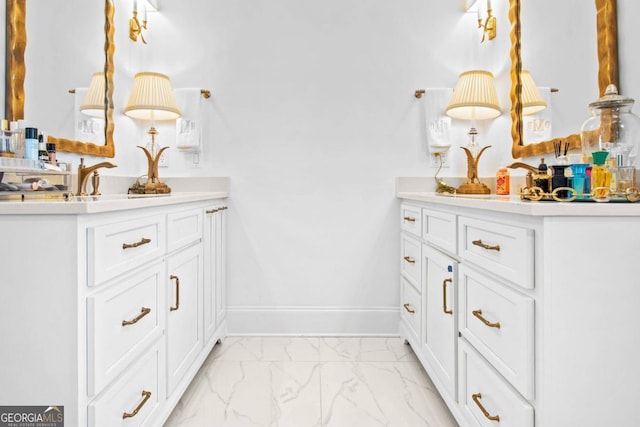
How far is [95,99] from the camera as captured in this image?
75.3 inches

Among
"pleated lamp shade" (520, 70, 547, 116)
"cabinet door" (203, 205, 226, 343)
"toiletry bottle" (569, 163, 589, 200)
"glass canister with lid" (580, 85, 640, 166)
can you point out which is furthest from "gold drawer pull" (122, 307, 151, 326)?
"pleated lamp shade" (520, 70, 547, 116)

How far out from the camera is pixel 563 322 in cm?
89

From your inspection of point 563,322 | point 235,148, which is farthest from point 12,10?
point 563,322

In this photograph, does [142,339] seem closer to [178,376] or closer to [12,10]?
[178,376]

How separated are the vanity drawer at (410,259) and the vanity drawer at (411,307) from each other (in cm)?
5

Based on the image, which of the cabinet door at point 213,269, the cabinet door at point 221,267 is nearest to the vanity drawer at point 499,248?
the cabinet door at point 213,269

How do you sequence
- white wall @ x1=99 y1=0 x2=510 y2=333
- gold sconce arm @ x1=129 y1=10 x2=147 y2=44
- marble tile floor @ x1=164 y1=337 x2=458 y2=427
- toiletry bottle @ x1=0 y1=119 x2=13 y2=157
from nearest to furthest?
1. toiletry bottle @ x1=0 y1=119 x2=13 y2=157
2. marble tile floor @ x1=164 y1=337 x2=458 y2=427
3. gold sconce arm @ x1=129 y1=10 x2=147 y2=44
4. white wall @ x1=99 y1=0 x2=510 y2=333

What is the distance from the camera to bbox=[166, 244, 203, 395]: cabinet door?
58.6 inches

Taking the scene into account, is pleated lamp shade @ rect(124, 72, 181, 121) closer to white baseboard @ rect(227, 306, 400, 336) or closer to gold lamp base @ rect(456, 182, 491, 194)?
white baseboard @ rect(227, 306, 400, 336)

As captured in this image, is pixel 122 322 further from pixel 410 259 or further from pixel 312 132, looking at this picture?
pixel 312 132

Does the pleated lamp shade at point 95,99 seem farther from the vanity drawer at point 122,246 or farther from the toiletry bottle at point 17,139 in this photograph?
the vanity drawer at point 122,246

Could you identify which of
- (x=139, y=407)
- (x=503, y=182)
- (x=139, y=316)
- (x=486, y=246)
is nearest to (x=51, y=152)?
(x=139, y=316)

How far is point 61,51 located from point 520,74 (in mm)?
2111

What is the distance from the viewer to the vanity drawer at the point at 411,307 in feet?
6.40
